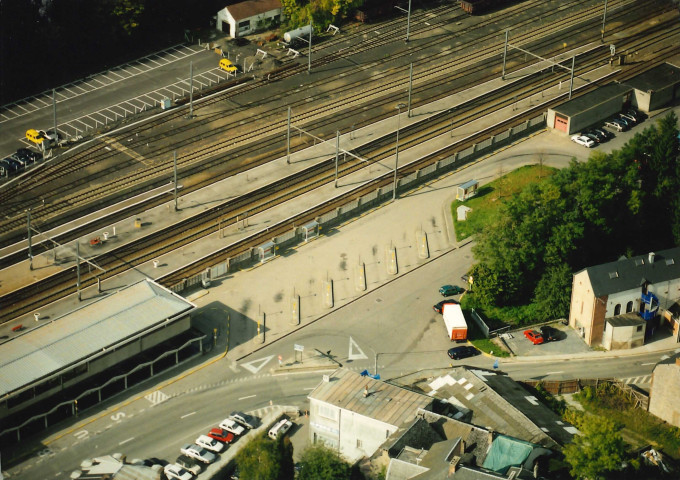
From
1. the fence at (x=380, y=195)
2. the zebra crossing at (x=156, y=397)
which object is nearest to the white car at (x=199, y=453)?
the zebra crossing at (x=156, y=397)

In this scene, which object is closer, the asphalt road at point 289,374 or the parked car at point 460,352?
the asphalt road at point 289,374

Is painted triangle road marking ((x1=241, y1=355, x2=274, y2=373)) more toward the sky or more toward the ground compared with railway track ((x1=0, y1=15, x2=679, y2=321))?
more toward the ground

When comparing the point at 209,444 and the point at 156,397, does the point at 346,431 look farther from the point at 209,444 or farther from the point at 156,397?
the point at 156,397

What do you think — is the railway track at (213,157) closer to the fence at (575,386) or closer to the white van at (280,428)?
the white van at (280,428)

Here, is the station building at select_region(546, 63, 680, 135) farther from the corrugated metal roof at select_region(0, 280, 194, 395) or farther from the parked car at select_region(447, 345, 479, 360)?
the corrugated metal roof at select_region(0, 280, 194, 395)

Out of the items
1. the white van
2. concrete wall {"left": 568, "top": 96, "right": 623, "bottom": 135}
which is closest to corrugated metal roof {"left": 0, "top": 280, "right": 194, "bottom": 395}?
the white van

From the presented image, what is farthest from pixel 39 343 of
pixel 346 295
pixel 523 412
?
pixel 523 412
